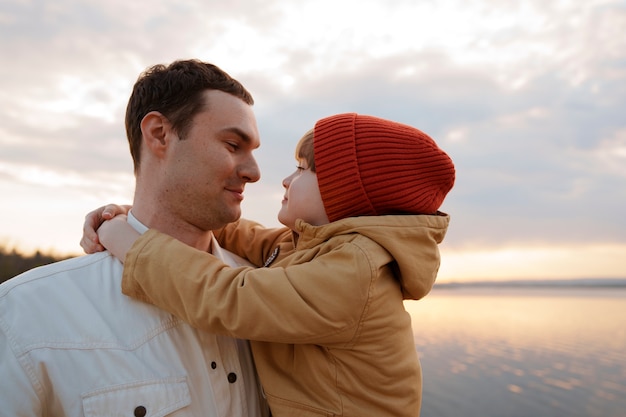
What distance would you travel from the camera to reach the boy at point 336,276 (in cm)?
196

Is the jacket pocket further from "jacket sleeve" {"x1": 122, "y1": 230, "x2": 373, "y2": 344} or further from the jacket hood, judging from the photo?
the jacket hood

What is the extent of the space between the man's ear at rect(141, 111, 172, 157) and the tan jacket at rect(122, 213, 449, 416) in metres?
0.58

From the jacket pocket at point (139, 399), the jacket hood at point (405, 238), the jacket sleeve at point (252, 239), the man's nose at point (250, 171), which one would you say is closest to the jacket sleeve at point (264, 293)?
the jacket hood at point (405, 238)

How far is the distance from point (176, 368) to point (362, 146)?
1.19 metres

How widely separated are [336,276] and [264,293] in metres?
0.27

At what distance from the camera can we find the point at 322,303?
6.38 ft

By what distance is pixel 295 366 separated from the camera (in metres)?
2.14

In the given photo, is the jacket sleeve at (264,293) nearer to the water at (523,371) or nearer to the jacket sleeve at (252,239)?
the jacket sleeve at (252,239)

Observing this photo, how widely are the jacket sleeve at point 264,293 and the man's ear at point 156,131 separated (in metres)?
0.67

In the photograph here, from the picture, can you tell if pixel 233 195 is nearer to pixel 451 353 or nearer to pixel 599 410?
pixel 599 410

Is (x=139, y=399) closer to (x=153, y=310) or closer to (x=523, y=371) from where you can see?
(x=153, y=310)

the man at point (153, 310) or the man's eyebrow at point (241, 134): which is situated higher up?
the man's eyebrow at point (241, 134)

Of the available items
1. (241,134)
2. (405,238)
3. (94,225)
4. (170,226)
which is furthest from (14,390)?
(405,238)

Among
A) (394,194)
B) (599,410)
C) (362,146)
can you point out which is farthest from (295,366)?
A: (599,410)
